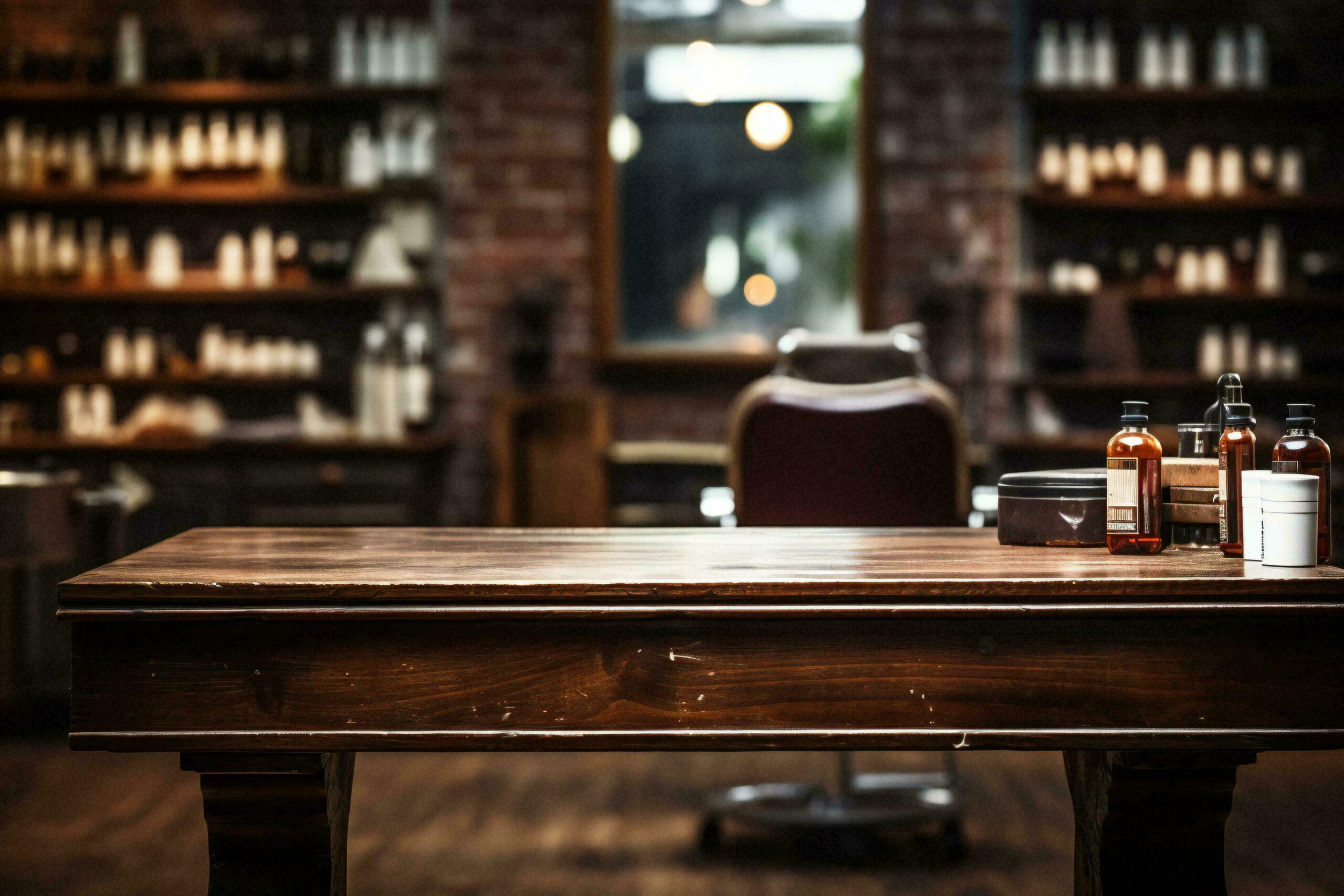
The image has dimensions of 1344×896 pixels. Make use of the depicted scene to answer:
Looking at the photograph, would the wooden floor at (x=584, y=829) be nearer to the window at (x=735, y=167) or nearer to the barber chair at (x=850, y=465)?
the barber chair at (x=850, y=465)

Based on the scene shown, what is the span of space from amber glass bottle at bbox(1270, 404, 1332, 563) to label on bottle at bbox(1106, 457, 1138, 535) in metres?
0.14

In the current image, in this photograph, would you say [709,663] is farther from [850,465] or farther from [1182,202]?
[1182,202]

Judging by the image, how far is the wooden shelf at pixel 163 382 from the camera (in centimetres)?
433

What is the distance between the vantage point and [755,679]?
1.15 meters

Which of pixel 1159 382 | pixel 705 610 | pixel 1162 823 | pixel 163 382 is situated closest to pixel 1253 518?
pixel 1162 823

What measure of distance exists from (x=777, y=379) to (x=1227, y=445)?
3.57 feet

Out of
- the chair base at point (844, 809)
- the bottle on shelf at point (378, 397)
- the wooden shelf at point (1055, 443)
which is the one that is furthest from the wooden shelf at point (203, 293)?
the chair base at point (844, 809)

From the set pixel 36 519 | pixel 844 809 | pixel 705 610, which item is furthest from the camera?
pixel 36 519

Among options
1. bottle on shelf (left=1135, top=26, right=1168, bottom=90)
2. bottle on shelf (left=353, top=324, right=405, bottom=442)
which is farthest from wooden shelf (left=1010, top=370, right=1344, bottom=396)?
bottle on shelf (left=353, top=324, right=405, bottom=442)

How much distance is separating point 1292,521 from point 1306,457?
0.08 meters

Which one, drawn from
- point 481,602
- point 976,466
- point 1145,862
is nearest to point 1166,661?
point 1145,862

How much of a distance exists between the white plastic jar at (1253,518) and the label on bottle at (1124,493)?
0.12 metres

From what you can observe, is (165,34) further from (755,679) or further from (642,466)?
(755,679)

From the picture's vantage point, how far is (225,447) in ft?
13.5
